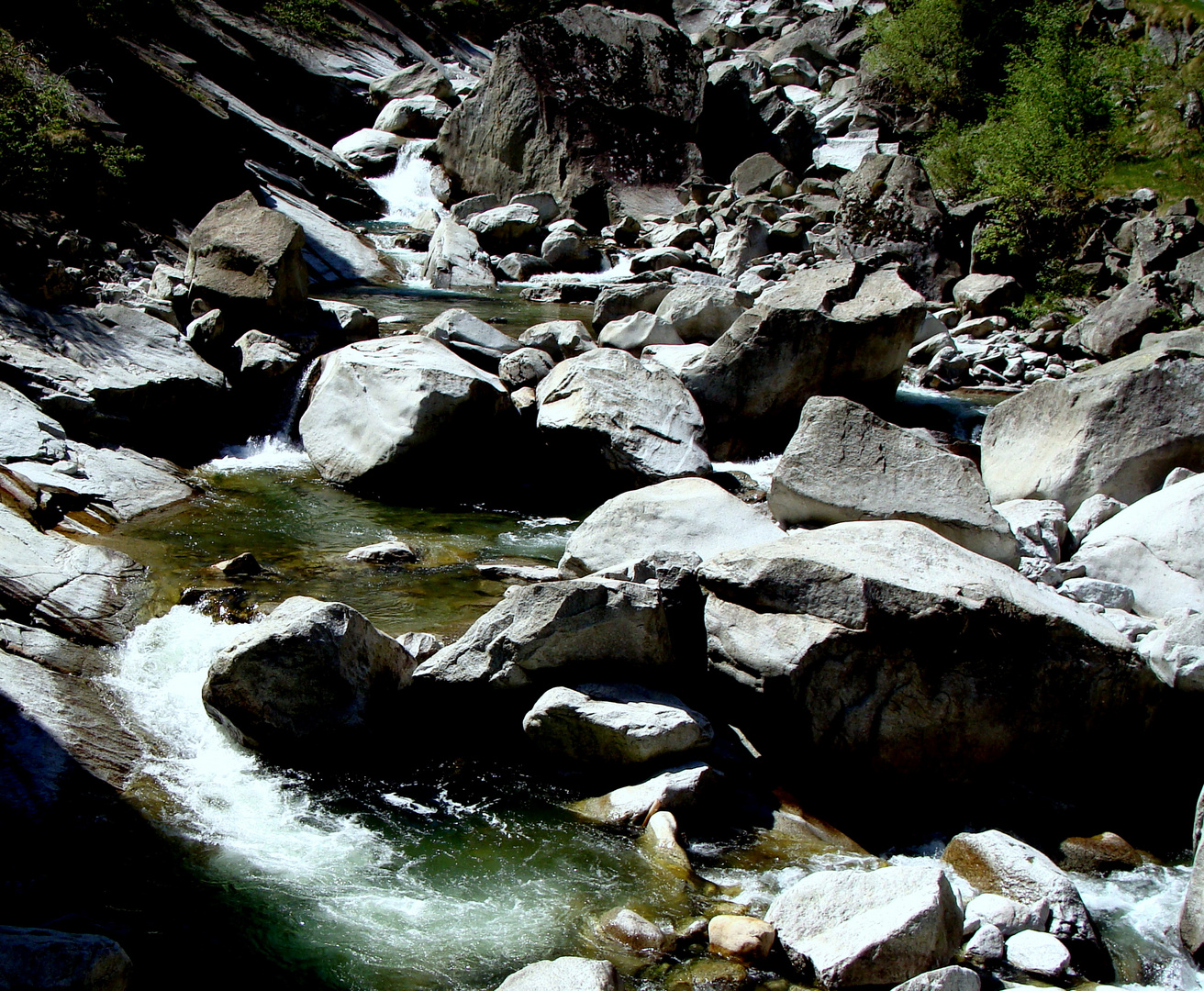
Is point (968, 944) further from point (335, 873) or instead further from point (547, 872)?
point (335, 873)

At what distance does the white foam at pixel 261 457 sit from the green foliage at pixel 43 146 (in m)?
5.65

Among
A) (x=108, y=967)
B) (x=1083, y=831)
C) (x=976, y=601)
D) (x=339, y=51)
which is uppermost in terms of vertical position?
(x=339, y=51)

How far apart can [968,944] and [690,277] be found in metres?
16.0

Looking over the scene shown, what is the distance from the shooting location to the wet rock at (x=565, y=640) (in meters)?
6.16

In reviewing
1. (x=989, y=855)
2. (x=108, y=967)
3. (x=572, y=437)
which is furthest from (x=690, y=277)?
(x=108, y=967)

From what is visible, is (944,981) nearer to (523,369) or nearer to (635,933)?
(635,933)

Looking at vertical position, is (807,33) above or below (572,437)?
above

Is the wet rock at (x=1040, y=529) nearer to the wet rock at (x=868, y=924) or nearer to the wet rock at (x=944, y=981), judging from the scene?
the wet rock at (x=868, y=924)

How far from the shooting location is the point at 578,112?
89.1 ft

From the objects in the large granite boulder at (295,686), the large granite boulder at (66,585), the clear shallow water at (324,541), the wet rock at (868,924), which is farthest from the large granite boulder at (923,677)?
the large granite boulder at (66,585)

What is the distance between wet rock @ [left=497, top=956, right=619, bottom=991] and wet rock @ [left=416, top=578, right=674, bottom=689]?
2209mm

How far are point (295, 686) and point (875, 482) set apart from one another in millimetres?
4859

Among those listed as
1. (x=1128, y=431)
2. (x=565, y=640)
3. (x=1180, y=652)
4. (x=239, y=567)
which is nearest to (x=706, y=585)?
(x=565, y=640)

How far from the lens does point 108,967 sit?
375cm
